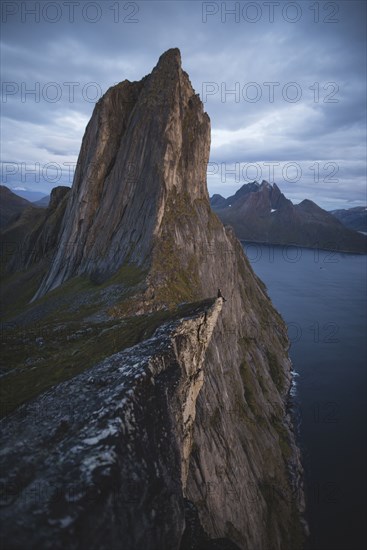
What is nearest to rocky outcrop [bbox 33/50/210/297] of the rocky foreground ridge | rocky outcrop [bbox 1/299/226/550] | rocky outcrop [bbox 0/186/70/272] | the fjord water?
the rocky foreground ridge

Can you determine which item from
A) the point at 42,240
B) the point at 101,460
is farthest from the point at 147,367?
the point at 42,240

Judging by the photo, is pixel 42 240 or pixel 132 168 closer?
pixel 132 168

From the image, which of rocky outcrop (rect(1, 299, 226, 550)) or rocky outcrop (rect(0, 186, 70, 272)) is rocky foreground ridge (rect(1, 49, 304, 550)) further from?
rocky outcrop (rect(0, 186, 70, 272))

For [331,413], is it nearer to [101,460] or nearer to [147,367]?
[147,367]

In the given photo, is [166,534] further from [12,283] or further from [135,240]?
[12,283]

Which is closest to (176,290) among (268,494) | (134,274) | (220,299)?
(134,274)

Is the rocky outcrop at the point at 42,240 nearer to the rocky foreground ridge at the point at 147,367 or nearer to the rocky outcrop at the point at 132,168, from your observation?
the rocky foreground ridge at the point at 147,367
